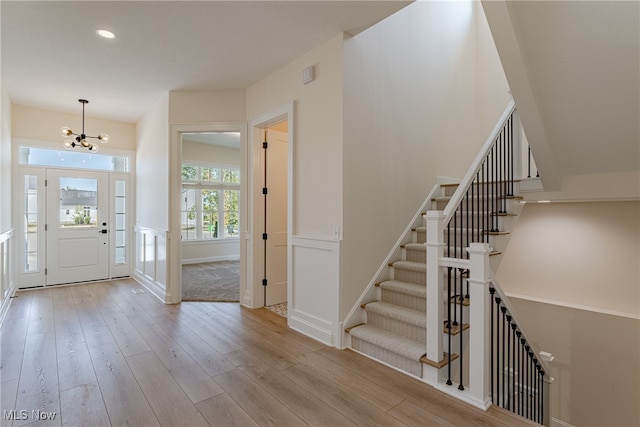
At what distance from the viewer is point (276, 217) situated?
4473mm

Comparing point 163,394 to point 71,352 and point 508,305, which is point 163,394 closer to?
point 71,352

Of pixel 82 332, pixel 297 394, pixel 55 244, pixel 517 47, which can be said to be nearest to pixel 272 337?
pixel 297 394

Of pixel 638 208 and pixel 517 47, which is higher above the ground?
pixel 517 47

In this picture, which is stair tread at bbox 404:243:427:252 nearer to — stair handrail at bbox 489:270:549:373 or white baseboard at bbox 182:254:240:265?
stair handrail at bbox 489:270:549:373

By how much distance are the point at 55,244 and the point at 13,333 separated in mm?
2615

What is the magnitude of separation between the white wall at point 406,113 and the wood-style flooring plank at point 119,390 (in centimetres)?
174

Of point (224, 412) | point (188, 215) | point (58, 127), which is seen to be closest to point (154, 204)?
point (58, 127)

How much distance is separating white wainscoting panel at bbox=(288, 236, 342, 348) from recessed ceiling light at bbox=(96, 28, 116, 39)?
8.70 feet

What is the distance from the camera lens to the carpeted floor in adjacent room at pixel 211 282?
4.92 meters

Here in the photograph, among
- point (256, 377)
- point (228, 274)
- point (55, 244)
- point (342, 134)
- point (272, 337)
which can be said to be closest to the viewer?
point (256, 377)

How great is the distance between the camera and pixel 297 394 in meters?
2.30

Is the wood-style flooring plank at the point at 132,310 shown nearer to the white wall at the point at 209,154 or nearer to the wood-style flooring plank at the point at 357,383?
the wood-style flooring plank at the point at 357,383

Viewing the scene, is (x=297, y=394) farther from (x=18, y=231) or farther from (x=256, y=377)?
(x=18, y=231)

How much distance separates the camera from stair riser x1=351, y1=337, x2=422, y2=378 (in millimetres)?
2578
